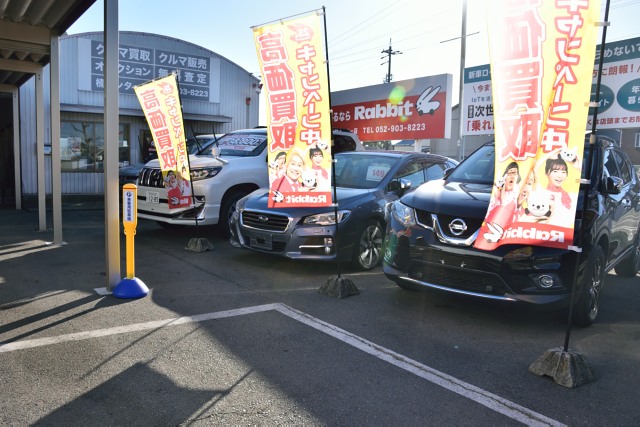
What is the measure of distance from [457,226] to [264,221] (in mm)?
2808

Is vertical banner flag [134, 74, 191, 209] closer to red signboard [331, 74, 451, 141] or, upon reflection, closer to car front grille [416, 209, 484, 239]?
car front grille [416, 209, 484, 239]

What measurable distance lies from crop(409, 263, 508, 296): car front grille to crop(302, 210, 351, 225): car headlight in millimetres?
1640

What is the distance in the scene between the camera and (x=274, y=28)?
17.7ft

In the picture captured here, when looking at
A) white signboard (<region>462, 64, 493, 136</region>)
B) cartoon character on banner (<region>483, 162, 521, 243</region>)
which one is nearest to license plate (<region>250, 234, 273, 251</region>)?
cartoon character on banner (<region>483, 162, 521, 243</region>)

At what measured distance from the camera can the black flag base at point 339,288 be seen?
550 cm

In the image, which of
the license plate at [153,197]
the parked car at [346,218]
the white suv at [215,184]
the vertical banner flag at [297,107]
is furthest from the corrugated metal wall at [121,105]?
the vertical banner flag at [297,107]

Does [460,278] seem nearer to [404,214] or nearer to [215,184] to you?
[404,214]

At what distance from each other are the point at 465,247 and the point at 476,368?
108 centimetres

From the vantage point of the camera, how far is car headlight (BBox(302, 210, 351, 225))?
6309 mm

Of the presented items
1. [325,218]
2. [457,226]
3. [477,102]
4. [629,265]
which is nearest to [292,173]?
[325,218]

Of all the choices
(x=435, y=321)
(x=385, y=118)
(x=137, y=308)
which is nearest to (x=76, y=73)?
(x=385, y=118)

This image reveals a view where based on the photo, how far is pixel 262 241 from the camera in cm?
661

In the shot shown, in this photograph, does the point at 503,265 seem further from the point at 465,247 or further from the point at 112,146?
the point at 112,146

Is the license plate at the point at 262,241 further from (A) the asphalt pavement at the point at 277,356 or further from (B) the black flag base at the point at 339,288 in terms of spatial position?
(B) the black flag base at the point at 339,288
